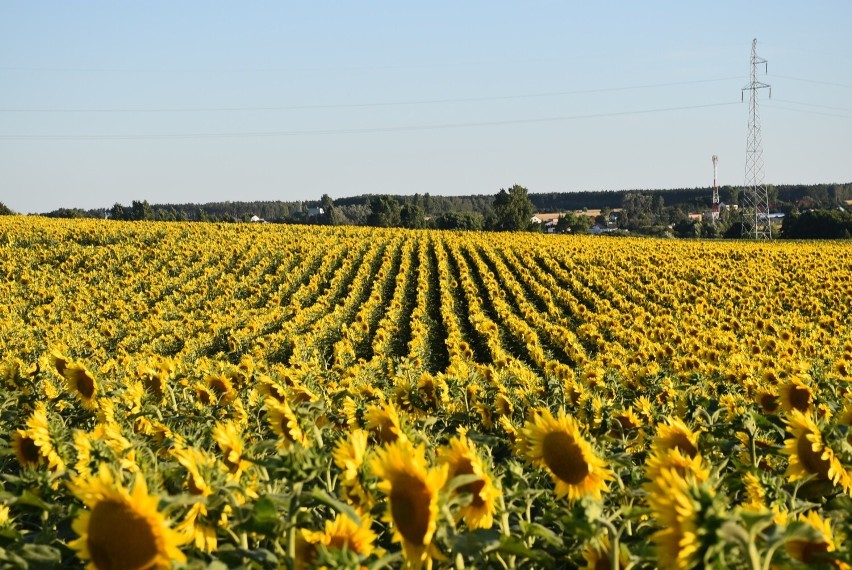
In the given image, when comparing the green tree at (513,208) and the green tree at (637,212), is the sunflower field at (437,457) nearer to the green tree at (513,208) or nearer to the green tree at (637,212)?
the green tree at (513,208)

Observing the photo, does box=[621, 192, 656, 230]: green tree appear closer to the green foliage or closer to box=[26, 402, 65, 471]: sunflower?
the green foliage

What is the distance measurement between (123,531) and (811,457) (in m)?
2.60

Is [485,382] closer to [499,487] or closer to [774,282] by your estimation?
[499,487]

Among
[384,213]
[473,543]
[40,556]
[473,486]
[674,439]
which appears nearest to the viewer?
[473,543]

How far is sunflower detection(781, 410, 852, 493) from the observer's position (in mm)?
3000

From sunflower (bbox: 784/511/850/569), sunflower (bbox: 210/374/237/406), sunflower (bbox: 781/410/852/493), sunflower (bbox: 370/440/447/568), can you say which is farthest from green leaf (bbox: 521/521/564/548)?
sunflower (bbox: 210/374/237/406)

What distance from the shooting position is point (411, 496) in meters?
2.07

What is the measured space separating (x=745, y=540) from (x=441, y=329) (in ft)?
71.9

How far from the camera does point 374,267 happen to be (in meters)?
35.4

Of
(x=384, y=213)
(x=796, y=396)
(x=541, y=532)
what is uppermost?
(x=384, y=213)

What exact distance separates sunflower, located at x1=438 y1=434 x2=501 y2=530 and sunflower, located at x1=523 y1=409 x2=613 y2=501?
0.35 metres

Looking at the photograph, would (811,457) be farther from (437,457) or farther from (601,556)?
(437,457)

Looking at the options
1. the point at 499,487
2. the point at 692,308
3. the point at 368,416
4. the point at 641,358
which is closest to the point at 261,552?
the point at 499,487

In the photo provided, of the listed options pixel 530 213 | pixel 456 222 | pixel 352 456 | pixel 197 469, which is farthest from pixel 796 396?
pixel 456 222
